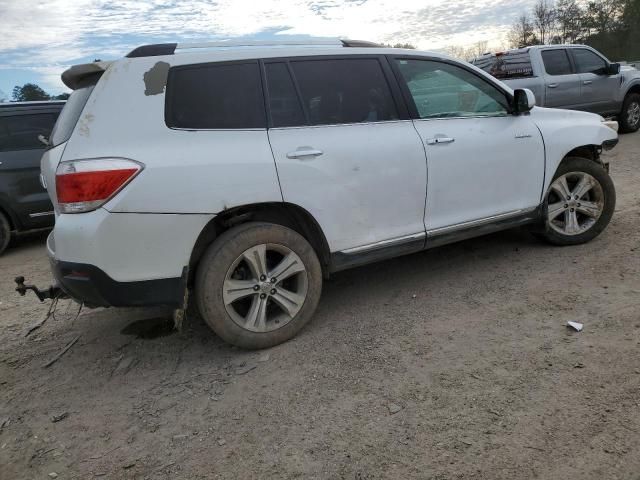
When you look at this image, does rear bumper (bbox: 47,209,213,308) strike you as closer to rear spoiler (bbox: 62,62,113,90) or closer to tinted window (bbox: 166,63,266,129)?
tinted window (bbox: 166,63,266,129)

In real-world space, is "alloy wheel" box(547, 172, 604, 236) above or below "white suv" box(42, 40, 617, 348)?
below

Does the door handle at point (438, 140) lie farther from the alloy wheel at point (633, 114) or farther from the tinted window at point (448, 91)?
the alloy wheel at point (633, 114)

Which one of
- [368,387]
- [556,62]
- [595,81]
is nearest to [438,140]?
[368,387]

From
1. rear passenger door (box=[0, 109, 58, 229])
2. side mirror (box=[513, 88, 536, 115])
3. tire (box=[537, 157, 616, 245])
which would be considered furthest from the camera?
rear passenger door (box=[0, 109, 58, 229])

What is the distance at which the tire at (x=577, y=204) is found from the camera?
4527 mm

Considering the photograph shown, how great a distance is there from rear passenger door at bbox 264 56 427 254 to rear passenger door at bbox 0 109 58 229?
4.68 metres

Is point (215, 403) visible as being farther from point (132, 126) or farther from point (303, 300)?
point (132, 126)

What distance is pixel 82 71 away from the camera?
3125 mm

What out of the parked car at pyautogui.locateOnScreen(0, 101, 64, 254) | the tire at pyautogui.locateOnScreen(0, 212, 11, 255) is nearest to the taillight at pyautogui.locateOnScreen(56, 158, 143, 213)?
the parked car at pyautogui.locateOnScreen(0, 101, 64, 254)

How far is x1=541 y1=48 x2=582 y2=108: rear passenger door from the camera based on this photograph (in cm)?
982

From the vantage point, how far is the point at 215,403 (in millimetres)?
2842

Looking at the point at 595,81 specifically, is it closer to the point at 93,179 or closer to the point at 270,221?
the point at 270,221

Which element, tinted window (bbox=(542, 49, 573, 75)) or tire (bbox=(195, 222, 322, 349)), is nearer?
tire (bbox=(195, 222, 322, 349))

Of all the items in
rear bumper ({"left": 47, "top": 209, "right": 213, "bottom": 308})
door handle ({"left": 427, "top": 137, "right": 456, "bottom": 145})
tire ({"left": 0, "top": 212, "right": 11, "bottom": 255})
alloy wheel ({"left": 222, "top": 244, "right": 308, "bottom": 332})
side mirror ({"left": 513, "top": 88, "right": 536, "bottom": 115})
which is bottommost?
tire ({"left": 0, "top": 212, "right": 11, "bottom": 255})
